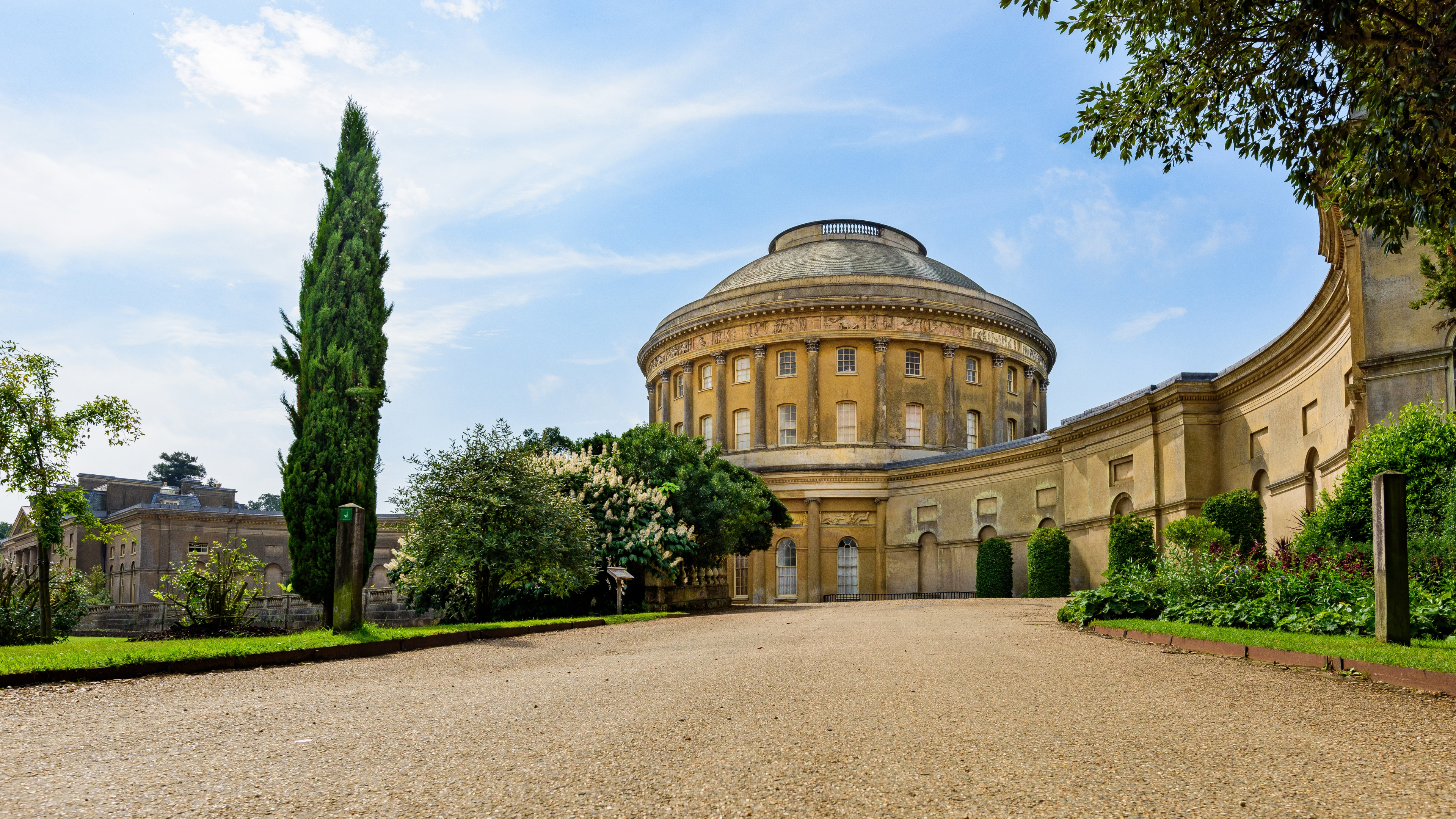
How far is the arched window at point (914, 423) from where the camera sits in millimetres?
47406

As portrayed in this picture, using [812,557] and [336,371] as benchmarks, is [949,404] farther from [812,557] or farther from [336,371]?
[336,371]

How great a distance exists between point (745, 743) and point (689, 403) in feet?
149

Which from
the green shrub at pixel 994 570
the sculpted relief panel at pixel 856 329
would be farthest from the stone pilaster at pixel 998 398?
the green shrub at pixel 994 570

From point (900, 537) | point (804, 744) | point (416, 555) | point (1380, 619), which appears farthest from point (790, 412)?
point (804, 744)

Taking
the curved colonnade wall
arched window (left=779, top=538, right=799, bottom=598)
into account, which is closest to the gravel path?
the curved colonnade wall

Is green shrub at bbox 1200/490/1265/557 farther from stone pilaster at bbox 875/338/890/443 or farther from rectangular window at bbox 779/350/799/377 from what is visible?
rectangular window at bbox 779/350/799/377

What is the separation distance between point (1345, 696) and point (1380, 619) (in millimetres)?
3415

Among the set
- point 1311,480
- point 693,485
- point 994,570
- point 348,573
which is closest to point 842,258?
point 994,570

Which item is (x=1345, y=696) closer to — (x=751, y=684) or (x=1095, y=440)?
(x=751, y=684)

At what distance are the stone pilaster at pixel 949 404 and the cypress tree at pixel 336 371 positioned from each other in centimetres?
3418

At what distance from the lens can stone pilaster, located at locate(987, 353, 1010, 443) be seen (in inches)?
1925

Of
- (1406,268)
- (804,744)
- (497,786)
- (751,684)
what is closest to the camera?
(497,786)

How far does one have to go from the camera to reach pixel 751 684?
27.8 ft

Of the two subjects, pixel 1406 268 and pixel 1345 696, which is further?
pixel 1406 268
